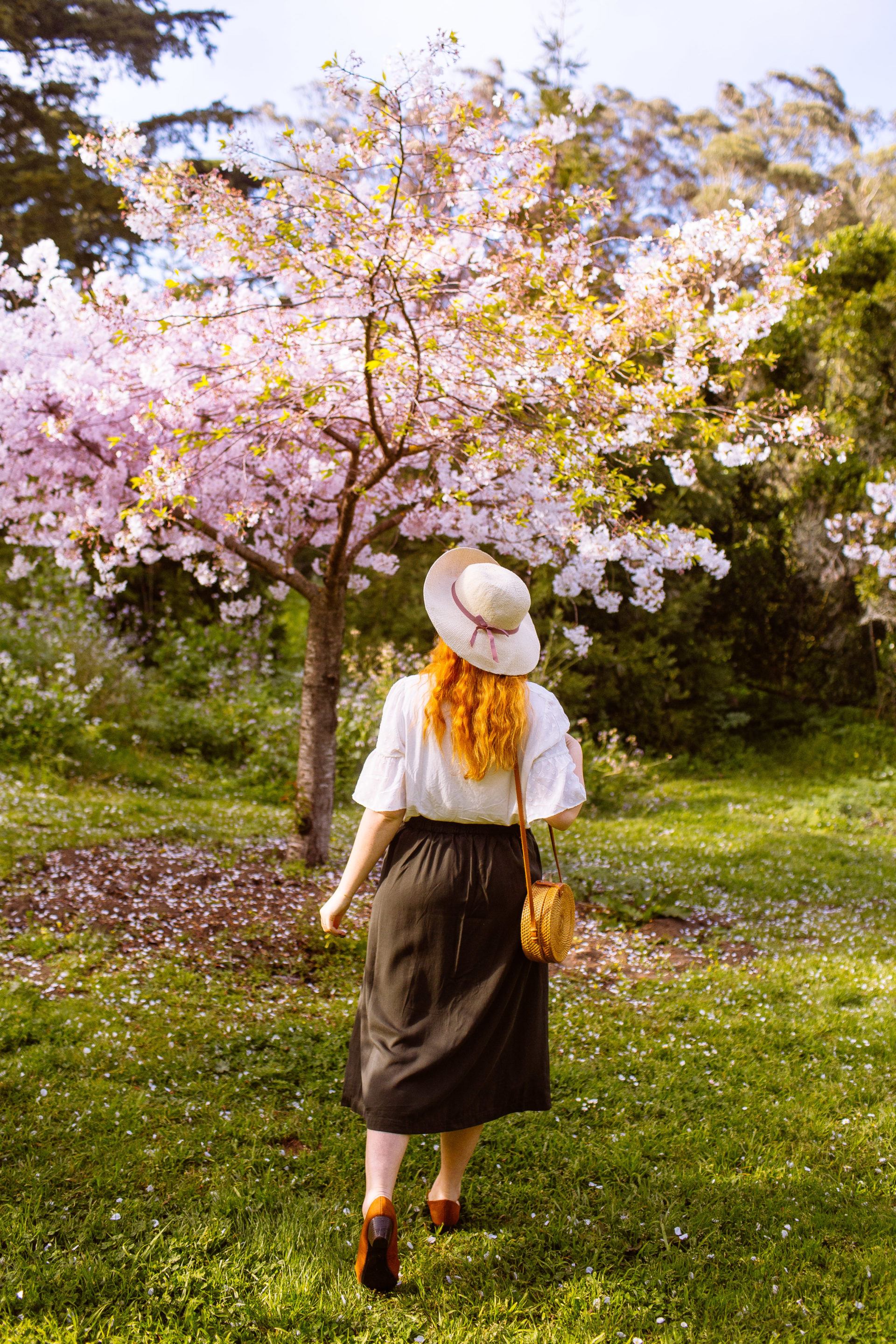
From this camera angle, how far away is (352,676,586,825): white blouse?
2271mm

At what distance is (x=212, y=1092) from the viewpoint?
307cm

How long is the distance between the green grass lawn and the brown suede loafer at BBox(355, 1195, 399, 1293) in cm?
5

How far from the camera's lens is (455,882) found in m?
2.27

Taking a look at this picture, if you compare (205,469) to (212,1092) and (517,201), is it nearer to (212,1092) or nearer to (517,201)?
(517,201)

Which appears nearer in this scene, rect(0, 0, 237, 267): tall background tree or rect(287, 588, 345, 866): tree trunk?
rect(287, 588, 345, 866): tree trunk

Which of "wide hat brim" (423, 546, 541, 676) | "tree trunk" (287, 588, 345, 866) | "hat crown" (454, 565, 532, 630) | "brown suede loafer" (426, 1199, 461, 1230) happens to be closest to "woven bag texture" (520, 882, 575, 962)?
"wide hat brim" (423, 546, 541, 676)

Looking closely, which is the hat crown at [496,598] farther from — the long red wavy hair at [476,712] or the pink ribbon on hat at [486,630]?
the long red wavy hair at [476,712]

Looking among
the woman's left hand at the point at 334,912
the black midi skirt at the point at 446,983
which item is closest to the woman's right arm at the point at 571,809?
the black midi skirt at the point at 446,983

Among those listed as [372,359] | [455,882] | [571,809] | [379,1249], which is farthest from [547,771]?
[372,359]

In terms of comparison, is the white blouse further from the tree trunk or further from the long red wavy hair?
the tree trunk

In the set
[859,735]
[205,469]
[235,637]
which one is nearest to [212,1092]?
[205,469]

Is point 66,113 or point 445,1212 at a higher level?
point 66,113

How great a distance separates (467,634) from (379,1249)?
143cm

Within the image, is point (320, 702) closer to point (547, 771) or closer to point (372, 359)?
point (372, 359)
